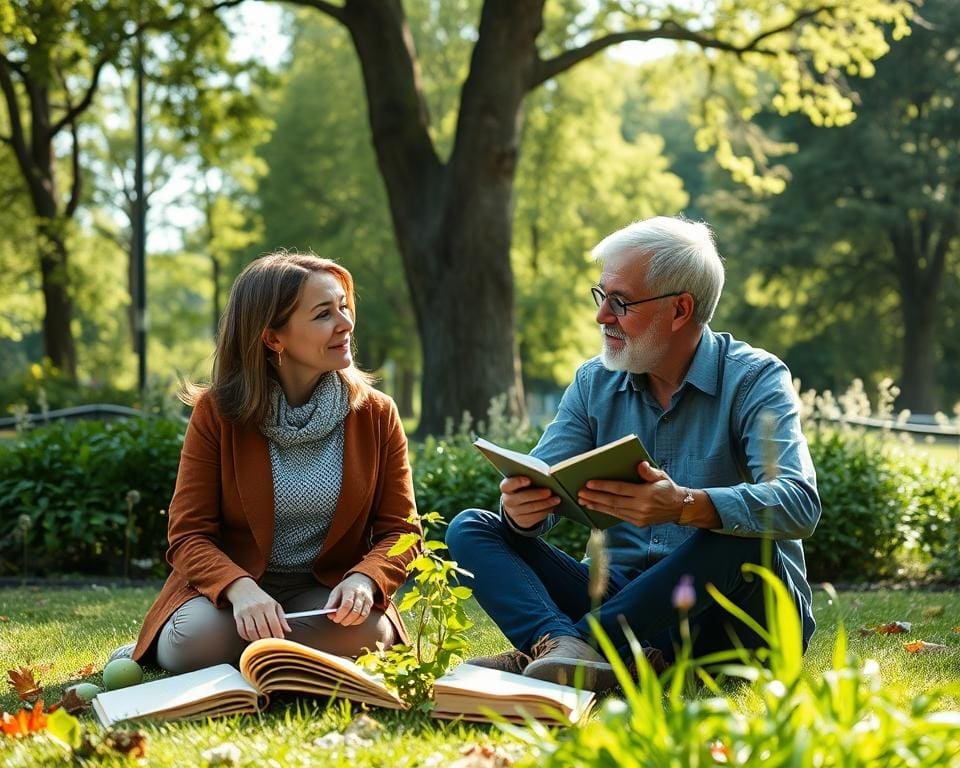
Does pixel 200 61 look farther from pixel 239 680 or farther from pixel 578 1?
pixel 239 680

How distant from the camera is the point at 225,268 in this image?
36312 millimetres

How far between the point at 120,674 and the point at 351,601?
33.0 inches

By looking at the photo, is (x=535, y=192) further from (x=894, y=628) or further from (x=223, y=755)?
(x=223, y=755)

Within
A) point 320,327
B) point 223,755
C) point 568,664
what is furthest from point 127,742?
point 320,327

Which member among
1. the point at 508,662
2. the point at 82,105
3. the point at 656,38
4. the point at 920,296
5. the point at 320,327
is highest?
the point at 82,105

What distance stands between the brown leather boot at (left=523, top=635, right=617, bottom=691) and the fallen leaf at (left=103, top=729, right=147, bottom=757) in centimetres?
113

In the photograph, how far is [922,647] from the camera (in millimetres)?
4773

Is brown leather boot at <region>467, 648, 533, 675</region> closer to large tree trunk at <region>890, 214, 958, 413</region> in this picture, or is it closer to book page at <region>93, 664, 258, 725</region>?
book page at <region>93, 664, 258, 725</region>

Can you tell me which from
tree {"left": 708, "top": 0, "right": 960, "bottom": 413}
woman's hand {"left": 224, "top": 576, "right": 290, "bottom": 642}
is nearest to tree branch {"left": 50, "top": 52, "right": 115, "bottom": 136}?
woman's hand {"left": 224, "top": 576, "right": 290, "bottom": 642}

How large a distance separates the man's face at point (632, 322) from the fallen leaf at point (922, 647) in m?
1.56

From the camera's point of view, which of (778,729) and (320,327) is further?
(320,327)

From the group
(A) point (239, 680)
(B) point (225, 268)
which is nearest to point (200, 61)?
(A) point (239, 680)

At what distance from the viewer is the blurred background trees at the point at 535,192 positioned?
20.5 m

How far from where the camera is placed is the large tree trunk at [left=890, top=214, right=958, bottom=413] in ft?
121
